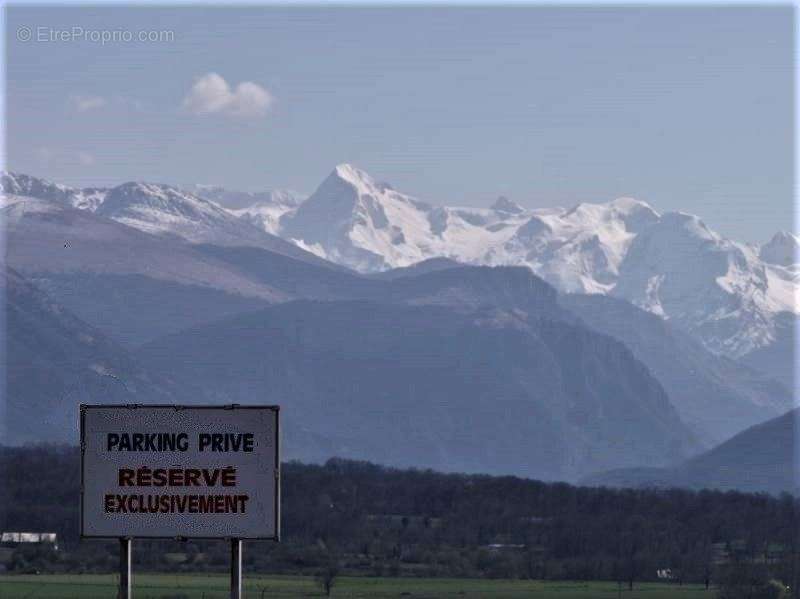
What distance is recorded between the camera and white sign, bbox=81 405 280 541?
50781 millimetres

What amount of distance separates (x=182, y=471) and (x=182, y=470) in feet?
0.08

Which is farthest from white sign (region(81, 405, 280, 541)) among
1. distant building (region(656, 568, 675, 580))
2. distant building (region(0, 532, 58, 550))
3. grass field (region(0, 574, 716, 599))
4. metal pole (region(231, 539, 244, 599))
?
distant building (region(656, 568, 675, 580))

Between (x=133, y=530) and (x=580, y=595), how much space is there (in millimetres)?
101458

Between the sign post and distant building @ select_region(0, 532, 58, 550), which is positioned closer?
the sign post

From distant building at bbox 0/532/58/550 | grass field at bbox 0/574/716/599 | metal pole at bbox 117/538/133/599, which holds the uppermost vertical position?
distant building at bbox 0/532/58/550

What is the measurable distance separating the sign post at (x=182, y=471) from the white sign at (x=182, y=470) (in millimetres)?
23

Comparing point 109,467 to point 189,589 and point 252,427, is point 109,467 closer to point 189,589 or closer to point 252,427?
point 252,427

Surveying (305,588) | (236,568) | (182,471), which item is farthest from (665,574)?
(182,471)

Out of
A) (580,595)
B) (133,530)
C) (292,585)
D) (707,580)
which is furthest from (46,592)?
(133,530)

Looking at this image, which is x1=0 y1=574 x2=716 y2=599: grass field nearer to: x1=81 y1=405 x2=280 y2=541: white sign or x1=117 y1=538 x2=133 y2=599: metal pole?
x1=117 y1=538 x2=133 y2=599: metal pole

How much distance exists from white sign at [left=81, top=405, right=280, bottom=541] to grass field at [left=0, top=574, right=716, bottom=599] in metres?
66.8

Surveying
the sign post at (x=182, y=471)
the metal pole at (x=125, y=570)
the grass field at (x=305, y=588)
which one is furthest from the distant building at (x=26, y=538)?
the sign post at (x=182, y=471)

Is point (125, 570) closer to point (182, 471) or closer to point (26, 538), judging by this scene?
point (182, 471)

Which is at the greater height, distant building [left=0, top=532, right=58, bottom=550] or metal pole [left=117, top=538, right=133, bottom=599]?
distant building [left=0, top=532, right=58, bottom=550]
